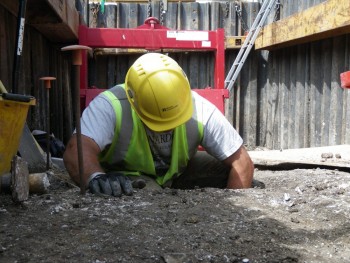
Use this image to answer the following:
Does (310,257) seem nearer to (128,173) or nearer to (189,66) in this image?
(128,173)

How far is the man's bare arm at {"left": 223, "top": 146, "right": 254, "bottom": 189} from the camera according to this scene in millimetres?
4059

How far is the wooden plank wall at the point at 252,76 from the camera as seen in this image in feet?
20.6

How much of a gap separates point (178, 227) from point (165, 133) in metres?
1.43

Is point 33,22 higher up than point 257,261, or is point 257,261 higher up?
point 33,22

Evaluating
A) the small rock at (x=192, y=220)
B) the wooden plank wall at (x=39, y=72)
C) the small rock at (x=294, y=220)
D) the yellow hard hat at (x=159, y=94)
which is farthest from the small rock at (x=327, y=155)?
the wooden plank wall at (x=39, y=72)

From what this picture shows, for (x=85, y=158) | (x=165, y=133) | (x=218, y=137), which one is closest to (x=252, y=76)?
(x=218, y=137)

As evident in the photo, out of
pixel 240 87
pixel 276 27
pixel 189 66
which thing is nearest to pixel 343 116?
pixel 276 27

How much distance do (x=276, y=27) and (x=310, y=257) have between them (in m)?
5.73

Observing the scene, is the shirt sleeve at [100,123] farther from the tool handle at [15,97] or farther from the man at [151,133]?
the tool handle at [15,97]

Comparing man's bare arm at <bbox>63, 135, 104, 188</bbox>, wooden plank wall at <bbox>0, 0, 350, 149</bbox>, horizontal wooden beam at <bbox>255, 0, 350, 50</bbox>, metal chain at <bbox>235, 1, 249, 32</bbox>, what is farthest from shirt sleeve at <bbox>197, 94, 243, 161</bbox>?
metal chain at <bbox>235, 1, 249, 32</bbox>

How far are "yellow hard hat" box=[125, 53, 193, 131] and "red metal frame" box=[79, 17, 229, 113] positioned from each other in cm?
237

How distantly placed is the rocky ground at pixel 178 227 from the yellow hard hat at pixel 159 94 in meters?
0.57

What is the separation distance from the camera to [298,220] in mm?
→ 2848

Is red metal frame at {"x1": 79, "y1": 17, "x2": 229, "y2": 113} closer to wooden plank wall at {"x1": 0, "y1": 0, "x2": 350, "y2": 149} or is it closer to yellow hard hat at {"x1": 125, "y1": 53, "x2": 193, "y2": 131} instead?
wooden plank wall at {"x1": 0, "y1": 0, "x2": 350, "y2": 149}
